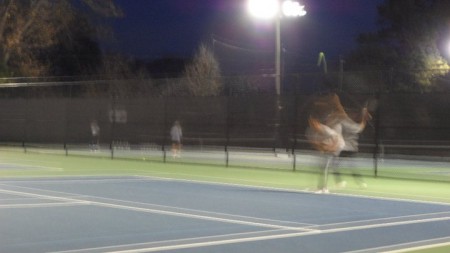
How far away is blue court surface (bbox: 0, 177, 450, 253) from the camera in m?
9.37

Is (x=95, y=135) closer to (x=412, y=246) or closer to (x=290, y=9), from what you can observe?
(x=290, y=9)

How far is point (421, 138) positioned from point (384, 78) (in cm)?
286

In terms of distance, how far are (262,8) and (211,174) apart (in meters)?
7.59

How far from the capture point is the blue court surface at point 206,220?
9367 millimetres

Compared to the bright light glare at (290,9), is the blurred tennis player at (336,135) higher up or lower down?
lower down

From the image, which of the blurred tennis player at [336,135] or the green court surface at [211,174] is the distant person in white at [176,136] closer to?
the green court surface at [211,174]

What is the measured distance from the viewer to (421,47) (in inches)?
1476

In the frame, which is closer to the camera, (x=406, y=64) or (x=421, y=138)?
Result: (x=421, y=138)

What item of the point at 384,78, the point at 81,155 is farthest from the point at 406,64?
the point at 81,155

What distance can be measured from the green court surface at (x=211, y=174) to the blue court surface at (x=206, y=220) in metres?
1.36

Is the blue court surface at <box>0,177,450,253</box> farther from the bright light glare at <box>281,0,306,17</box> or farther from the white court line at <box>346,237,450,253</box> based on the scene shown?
the bright light glare at <box>281,0,306,17</box>

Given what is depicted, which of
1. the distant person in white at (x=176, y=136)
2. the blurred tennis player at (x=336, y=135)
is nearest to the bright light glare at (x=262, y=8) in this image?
the distant person in white at (x=176, y=136)

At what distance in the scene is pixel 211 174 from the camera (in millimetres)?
21094

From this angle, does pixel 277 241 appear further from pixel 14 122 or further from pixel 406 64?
pixel 406 64
